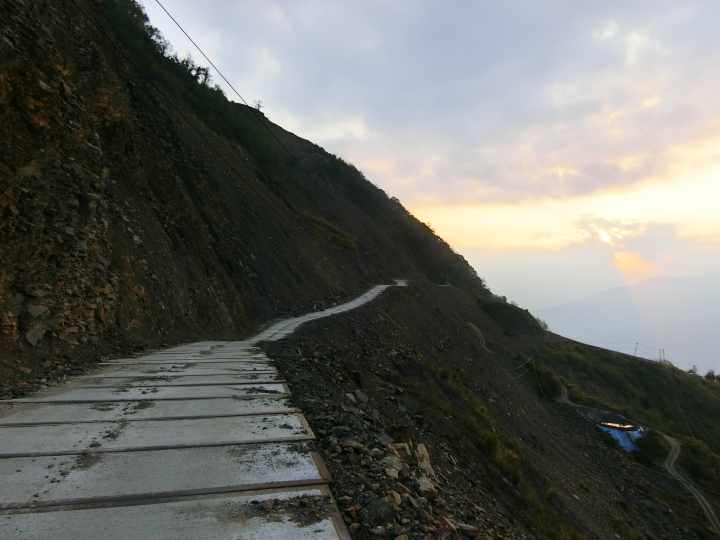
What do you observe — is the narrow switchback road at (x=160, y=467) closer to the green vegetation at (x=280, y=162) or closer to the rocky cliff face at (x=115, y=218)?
the rocky cliff face at (x=115, y=218)

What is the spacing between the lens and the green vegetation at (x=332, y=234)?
36.0 meters

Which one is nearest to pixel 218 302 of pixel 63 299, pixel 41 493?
pixel 63 299

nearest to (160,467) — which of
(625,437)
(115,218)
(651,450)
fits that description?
(115,218)

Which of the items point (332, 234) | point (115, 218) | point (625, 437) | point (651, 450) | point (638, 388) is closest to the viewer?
point (115, 218)

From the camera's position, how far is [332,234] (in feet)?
122

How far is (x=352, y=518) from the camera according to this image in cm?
310

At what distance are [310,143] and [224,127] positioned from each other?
97.3 feet

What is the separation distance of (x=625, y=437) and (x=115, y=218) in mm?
30253

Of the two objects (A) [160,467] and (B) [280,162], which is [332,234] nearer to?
(B) [280,162]

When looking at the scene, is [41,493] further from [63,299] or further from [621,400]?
[621,400]

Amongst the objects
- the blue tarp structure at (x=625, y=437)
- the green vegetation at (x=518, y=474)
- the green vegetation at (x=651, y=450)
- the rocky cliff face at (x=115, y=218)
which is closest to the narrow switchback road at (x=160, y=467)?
the rocky cliff face at (x=115, y=218)

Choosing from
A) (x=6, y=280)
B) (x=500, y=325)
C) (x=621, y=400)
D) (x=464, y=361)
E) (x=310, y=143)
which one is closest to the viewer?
(x=6, y=280)

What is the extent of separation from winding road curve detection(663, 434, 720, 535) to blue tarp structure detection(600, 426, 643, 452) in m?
1.78

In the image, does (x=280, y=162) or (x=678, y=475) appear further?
(x=280, y=162)
